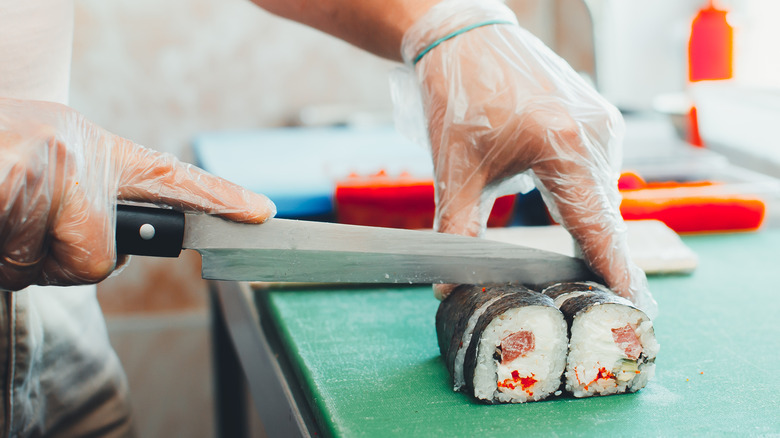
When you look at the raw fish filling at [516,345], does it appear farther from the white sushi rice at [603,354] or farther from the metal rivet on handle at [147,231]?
the metal rivet on handle at [147,231]

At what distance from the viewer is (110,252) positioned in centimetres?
99

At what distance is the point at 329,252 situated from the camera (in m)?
1.10

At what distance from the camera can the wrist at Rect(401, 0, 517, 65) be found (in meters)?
1.25

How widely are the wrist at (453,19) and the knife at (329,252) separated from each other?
37 cm

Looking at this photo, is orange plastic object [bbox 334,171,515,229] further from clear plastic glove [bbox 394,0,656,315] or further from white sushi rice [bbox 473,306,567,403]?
white sushi rice [bbox 473,306,567,403]

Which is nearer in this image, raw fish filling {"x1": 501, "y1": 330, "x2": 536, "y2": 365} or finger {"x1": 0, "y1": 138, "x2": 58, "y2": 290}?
finger {"x1": 0, "y1": 138, "x2": 58, "y2": 290}

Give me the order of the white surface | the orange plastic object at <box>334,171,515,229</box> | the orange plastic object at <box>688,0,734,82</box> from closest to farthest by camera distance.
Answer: the white surface → the orange plastic object at <box>334,171,515,229</box> → the orange plastic object at <box>688,0,734,82</box>

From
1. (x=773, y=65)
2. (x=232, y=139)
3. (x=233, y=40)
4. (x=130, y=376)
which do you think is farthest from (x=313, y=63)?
(x=773, y=65)

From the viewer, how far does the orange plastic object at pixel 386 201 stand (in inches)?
69.3

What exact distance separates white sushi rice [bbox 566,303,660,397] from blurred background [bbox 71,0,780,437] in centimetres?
219

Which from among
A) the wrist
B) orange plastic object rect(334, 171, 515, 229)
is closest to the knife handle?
the wrist

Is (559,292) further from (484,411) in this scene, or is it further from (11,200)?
(11,200)

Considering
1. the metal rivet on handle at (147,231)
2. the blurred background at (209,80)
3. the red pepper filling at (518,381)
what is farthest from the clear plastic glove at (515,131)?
the blurred background at (209,80)

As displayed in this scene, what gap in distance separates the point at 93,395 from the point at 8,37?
76cm
